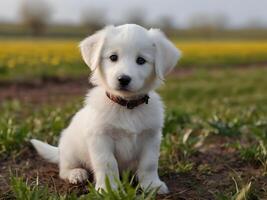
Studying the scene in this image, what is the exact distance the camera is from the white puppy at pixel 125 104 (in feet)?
12.3

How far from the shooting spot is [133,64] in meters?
3.70

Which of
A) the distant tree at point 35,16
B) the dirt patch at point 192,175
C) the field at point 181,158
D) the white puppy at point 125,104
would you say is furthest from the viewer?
the distant tree at point 35,16

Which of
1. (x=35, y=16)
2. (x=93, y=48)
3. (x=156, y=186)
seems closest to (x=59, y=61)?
(x=93, y=48)

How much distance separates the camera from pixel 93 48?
3982 mm

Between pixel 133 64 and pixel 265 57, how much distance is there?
94.9ft

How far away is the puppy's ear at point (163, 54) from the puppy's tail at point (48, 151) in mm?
1702

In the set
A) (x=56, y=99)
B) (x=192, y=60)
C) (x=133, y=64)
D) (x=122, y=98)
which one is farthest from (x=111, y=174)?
(x=192, y=60)

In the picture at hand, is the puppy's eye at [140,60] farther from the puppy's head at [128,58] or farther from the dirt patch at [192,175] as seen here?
the dirt patch at [192,175]

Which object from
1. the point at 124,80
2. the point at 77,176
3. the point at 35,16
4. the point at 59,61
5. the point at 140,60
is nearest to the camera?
the point at 124,80

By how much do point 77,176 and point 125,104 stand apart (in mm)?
818

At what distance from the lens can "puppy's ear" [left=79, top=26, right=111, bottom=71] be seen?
153 inches

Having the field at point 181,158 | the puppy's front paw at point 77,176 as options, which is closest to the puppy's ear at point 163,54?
the field at point 181,158

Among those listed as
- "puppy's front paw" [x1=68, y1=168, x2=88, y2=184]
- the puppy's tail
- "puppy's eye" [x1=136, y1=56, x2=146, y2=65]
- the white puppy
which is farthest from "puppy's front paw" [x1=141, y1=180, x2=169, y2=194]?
the puppy's tail

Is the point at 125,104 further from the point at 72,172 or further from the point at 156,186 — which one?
the point at 72,172
